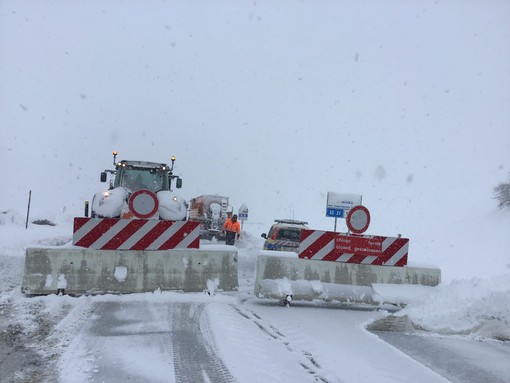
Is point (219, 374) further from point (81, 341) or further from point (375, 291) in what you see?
point (375, 291)

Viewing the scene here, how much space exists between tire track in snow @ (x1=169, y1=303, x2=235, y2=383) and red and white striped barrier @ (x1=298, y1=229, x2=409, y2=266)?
261 centimetres

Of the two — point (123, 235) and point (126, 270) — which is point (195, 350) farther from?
point (123, 235)

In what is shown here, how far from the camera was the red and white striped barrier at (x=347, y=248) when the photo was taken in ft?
31.2

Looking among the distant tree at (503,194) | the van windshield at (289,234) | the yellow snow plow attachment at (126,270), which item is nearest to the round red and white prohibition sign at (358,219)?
the yellow snow plow attachment at (126,270)

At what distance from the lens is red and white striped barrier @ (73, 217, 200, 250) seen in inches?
358

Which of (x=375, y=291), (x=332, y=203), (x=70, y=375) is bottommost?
(x=70, y=375)

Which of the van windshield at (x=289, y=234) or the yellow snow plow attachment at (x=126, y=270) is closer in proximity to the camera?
the yellow snow plow attachment at (x=126, y=270)

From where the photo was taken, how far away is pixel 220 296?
923cm

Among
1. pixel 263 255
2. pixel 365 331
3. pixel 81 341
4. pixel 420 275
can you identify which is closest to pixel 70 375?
pixel 81 341

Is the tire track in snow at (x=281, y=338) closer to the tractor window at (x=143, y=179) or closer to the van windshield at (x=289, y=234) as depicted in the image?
the tractor window at (x=143, y=179)

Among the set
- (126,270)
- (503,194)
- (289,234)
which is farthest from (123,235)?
(503,194)

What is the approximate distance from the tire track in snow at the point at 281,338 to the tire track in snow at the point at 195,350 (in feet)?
2.31

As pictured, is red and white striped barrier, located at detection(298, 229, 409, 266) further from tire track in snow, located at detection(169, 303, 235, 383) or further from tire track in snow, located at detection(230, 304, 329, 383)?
tire track in snow, located at detection(169, 303, 235, 383)

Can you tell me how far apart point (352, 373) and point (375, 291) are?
170 inches
